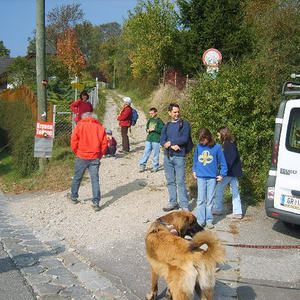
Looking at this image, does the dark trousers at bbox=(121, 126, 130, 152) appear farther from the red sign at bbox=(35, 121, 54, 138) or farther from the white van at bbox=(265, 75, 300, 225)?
the white van at bbox=(265, 75, 300, 225)

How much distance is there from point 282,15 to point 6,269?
776 cm

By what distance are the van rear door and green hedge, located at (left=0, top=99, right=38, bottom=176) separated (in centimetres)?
790

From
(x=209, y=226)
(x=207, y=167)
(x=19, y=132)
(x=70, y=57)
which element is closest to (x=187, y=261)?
(x=207, y=167)

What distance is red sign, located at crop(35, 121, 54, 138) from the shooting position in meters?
10.1

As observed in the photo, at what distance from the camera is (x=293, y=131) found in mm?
6074

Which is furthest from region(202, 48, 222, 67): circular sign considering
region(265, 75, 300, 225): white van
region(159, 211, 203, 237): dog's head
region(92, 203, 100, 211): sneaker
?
region(159, 211, 203, 237): dog's head

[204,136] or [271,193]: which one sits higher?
[204,136]

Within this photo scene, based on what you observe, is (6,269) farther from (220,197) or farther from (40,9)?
(40,9)

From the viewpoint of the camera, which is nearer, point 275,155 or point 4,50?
point 275,155

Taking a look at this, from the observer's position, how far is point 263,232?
6418 mm

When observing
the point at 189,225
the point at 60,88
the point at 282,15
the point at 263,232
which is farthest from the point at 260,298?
the point at 60,88

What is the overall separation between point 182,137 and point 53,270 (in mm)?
3141

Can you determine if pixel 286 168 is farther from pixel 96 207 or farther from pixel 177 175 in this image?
pixel 96 207

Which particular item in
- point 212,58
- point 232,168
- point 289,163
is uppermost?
point 212,58
